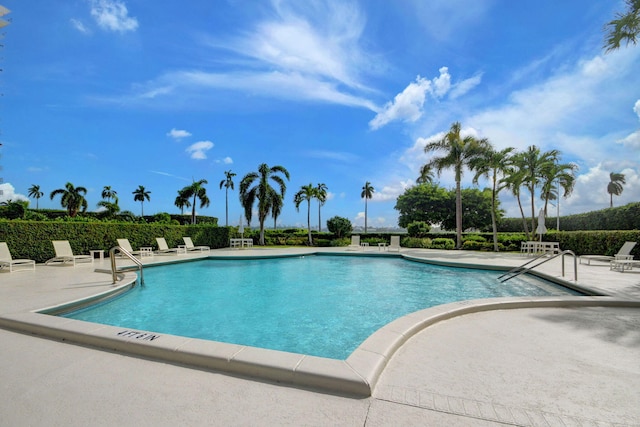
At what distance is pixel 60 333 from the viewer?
143 inches

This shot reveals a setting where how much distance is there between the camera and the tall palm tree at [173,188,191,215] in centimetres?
4340

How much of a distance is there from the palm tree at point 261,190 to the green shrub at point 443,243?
12.8 metres

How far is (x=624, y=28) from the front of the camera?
9.84 m

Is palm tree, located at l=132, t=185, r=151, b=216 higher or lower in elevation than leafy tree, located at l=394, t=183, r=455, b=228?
higher

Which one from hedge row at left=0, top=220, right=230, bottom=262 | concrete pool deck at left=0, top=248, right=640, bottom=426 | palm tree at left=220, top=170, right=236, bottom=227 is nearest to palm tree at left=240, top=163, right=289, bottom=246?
hedge row at left=0, top=220, right=230, bottom=262

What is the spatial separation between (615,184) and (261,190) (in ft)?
180

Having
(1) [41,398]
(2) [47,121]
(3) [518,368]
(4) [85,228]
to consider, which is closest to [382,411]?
(3) [518,368]

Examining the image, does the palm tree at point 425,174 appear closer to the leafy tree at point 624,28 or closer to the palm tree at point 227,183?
the leafy tree at point 624,28

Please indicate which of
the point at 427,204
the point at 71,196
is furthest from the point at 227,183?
the point at 427,204

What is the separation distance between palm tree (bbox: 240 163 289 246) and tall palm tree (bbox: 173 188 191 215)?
2176 centimetres

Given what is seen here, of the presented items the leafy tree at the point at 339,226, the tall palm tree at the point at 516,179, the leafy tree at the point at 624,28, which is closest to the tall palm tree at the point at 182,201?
the leafy tree at the point at 339,226

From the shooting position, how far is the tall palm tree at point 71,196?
4122 cm

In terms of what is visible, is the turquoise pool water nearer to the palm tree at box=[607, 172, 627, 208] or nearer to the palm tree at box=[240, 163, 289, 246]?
the palm tree at box=[240, 163, 289, 246]

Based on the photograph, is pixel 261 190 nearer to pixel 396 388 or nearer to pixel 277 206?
pixel 277 206
